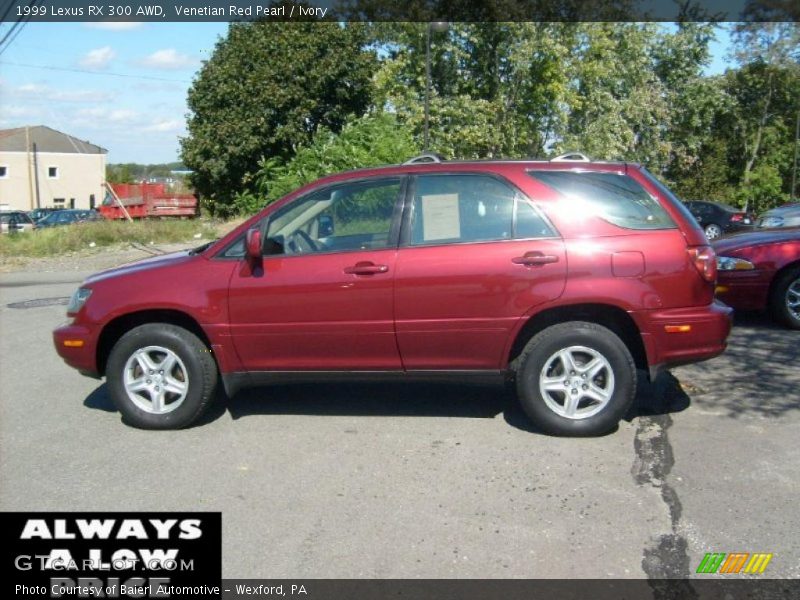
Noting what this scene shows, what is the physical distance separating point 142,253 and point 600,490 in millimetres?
17671

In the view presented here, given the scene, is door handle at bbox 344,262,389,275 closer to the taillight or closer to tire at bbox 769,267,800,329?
the taillight

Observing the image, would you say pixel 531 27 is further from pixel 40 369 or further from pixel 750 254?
pixel 40 369

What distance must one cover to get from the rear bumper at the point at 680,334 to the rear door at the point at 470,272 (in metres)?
0.64

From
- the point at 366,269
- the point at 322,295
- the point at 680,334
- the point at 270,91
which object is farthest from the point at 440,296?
the point at 270,91

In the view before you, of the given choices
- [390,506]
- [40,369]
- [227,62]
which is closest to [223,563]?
[390,506]

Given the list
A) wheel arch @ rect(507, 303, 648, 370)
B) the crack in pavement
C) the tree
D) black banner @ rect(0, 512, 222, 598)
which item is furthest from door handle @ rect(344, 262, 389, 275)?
the tree

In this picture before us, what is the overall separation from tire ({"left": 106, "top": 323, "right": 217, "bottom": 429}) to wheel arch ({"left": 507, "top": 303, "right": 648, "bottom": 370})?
2088 millimetres

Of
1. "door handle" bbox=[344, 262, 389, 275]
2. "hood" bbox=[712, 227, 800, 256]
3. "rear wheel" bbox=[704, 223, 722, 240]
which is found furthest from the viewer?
"rear wheel" bbox=[704, 223, 722, 240]

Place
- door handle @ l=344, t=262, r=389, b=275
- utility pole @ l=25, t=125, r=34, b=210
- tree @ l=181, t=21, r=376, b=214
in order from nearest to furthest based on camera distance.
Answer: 1. door handle @ l=344, t=262, r=389, b=275
2. tree @ l=181, t=21, r=376, b=214
3. utility pole @ l=25, t=125, r=34, b=210

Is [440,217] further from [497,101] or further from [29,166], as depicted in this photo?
[29,166]

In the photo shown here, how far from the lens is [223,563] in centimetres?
373

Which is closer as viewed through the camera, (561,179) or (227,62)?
(561,179)

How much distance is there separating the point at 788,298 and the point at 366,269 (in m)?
5.23

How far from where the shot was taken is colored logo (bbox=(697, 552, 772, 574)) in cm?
358
